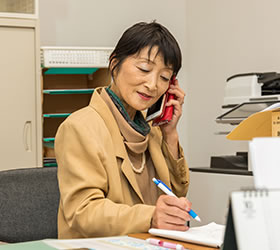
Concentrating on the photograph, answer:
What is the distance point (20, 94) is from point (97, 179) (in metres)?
1.84

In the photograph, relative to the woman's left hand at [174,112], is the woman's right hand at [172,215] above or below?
below

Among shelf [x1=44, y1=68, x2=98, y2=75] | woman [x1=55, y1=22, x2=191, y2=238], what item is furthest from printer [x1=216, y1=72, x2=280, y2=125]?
woman [x1=55, y1=22, x2=191, y2=238]

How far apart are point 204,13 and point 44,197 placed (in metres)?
2.78

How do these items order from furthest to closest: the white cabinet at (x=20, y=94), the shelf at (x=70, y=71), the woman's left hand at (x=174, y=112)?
the shelf at (x=70, y=71) < the white cabinet at (x=20, y=94) < the woman's left hand at (x=174, y=112)

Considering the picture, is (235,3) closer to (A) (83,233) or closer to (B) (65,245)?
(A) (83,233)

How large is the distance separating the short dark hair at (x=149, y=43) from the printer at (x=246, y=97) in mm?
1239

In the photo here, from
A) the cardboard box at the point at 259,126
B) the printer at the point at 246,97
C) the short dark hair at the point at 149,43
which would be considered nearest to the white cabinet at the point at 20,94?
the printer at the point at 246,97

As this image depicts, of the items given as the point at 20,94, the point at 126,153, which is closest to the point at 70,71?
the point at 20,94

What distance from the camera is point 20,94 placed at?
3082 mm

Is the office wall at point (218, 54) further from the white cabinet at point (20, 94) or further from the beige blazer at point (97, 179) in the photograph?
the beige blazer at point (97, 179)

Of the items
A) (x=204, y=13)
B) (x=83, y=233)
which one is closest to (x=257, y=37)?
(x=204, y=13)

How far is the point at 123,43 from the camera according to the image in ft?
5.35

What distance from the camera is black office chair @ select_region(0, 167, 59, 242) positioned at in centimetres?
156

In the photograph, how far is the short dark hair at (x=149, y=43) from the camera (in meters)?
1.60
